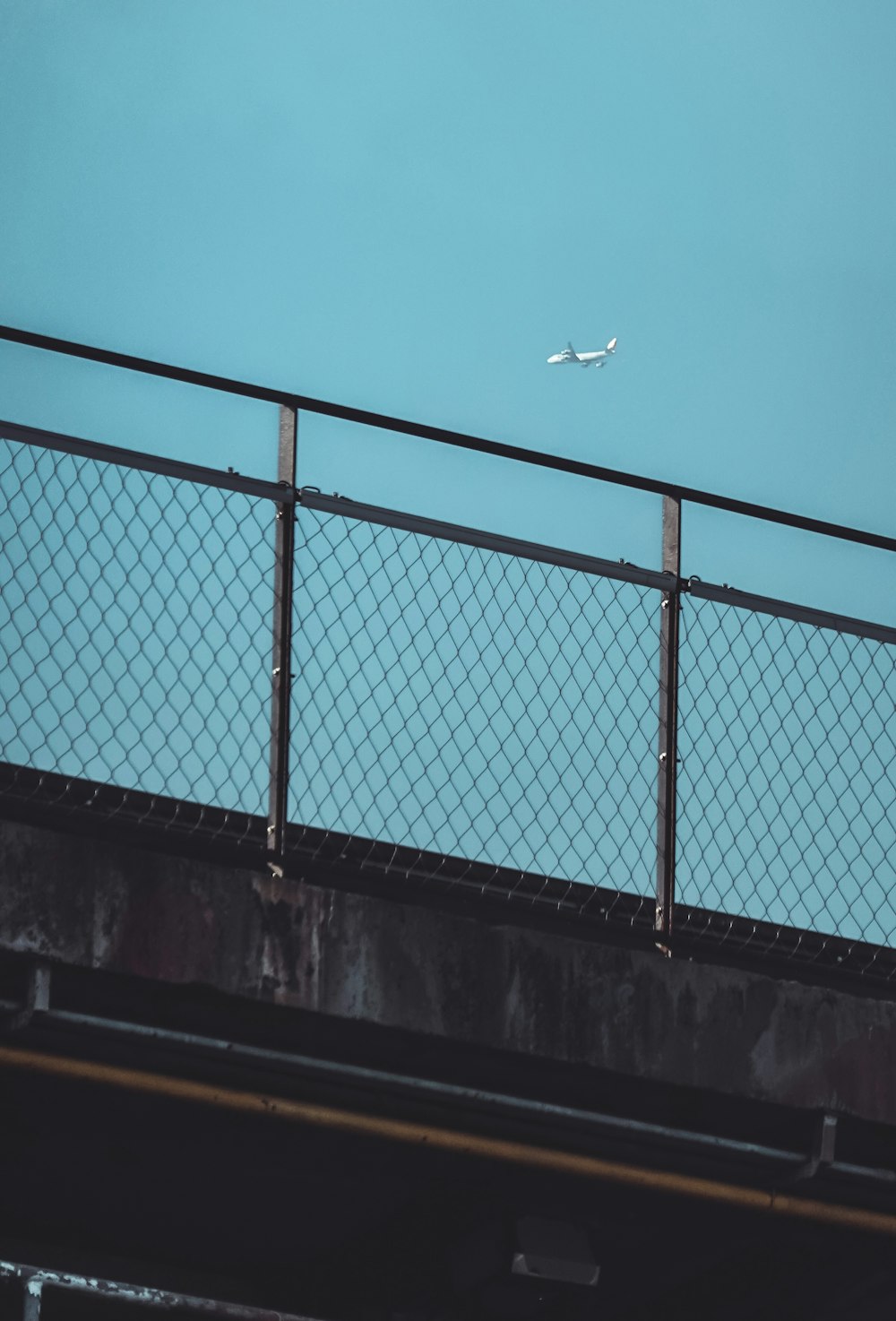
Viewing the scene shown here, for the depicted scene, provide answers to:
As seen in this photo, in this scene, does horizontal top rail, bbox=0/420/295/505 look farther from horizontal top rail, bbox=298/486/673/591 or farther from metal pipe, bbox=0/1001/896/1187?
metal pipe, bbox=0/1001/896/1187

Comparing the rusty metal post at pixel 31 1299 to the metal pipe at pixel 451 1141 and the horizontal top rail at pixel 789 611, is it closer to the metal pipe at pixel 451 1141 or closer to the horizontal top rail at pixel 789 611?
the metal pipe at pixel 451 1141

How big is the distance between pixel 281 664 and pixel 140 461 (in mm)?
810

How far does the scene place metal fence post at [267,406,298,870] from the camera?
6.67m

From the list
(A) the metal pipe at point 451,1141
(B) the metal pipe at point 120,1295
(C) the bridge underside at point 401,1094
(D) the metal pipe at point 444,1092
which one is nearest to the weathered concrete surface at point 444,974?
(C) the bridge underside at point 401,1094

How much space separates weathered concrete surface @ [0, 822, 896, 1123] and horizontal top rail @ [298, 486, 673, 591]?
1.29 m

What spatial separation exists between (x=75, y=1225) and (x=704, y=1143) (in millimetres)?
2585

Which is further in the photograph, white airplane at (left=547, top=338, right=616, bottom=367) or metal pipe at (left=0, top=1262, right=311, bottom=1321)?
white airplane at (left=547, top=338, right=616, bottom=367)

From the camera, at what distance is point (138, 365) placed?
6.81 metres

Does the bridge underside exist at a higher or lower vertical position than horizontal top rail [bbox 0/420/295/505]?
lower


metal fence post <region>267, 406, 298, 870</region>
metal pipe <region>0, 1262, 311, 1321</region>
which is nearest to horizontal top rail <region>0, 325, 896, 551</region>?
metal fence post <region>267, 406, 298, 870</region>

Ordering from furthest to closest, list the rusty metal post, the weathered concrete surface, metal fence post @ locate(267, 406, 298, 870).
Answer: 1. metal fence post @ locate(267, 406, 298, 870)
2. the weathered concrete surface
3. the rusty metal post

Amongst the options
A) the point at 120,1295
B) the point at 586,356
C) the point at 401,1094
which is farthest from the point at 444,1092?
the point at 586,356

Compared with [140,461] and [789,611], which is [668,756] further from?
[140,461]

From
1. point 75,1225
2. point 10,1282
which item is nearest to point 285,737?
point 10,1282
